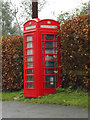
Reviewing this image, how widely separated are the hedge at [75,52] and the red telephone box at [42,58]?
1.06 feet

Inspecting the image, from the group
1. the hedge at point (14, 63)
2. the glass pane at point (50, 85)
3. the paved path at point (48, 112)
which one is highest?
the hedge at point (14, 63)

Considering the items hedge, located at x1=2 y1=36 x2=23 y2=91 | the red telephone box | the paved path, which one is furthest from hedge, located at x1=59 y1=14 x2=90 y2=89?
hedge, located at x1=2 y1=36 x2=23 y2=91

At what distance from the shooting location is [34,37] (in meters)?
Answer: 9.20

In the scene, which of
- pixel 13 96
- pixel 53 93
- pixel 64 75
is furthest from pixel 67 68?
pixel 13 96

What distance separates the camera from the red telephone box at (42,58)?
9.13 metres

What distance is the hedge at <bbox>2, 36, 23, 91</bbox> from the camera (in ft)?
36.7

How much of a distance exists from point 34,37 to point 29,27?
51 centimetres

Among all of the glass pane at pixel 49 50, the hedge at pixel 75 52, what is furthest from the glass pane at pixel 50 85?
the glass pane at pixel 49 50

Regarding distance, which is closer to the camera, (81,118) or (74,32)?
(81,118)

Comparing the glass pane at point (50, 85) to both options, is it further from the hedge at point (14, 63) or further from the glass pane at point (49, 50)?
the hedge at point (14, 63)

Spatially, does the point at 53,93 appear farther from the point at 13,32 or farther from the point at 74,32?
the point at 13,32

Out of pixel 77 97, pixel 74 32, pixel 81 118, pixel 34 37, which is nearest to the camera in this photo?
pixel 81 118

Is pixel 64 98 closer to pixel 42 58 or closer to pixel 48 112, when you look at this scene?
pixel 48 112

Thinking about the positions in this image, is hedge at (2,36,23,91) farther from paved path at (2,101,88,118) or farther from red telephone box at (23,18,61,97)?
paved path at (2,101,88,118)
